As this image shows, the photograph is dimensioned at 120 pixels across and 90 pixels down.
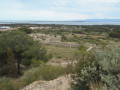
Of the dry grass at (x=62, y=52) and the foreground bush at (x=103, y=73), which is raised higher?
the foreground bush at (x=103, y=73)

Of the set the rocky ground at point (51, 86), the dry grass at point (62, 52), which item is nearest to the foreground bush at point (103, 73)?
the rocky ground at point (51, 86)

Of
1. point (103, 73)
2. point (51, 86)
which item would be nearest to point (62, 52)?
point (51, 86)

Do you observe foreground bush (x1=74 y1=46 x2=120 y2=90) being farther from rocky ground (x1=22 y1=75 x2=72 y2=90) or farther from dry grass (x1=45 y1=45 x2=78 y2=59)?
dry grass (x1=45 y1=45 x2=78 y2=59)

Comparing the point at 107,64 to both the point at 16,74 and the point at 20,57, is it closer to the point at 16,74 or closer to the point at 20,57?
the point at 16,74

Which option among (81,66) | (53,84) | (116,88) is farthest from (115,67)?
(53,84)

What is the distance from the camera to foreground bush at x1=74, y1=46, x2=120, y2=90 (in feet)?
9.86

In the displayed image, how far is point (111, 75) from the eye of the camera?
127 inches

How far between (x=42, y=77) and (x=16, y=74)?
8.17 metres

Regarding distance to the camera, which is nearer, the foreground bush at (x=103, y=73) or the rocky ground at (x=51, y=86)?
the foreground bush at (x=103, y=73)

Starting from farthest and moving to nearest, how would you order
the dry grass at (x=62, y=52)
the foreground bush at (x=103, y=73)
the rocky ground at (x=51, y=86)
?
the dry grass at (x=62, y=52) → the rocky ground at (x=51, y=86) → the foreground bush at (x=103, y=73)

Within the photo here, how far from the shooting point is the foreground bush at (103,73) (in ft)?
9.86

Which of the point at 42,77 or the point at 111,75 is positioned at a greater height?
the point at 111,75

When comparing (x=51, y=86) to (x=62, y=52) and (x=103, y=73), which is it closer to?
(x=103, y=73)

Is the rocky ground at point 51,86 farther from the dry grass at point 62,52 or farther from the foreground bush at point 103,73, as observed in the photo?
the dry grass at point 62,52
